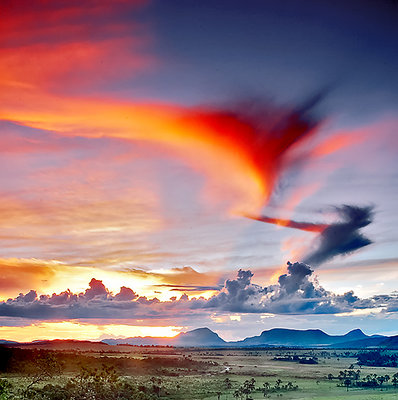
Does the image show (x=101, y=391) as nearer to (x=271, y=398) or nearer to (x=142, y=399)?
(x=142, y=399)

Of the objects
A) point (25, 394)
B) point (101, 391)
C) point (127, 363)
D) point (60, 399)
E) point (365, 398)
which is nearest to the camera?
point (25, 394)

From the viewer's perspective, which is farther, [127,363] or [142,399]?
[127,363]

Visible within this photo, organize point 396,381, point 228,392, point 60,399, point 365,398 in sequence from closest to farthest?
point 60,399
point 365,398
point 228,392
point 396,381

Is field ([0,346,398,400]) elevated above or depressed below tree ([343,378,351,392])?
above

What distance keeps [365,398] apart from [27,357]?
4688 inches

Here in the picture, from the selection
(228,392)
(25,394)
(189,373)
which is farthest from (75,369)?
(25,394)

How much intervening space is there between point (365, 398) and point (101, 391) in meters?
76.5

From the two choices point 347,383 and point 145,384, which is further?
point 347,383

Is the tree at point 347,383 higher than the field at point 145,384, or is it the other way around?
the field at point 145,384

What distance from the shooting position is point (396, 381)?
590ft

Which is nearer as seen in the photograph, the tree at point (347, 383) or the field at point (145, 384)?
the field at point (145, 384)

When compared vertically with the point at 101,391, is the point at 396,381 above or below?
below

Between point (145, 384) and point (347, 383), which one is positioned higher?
point (145, 384)

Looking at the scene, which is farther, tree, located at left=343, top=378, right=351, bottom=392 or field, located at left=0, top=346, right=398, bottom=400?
tree, located at left=343, top=378, right=351, bottom=392
